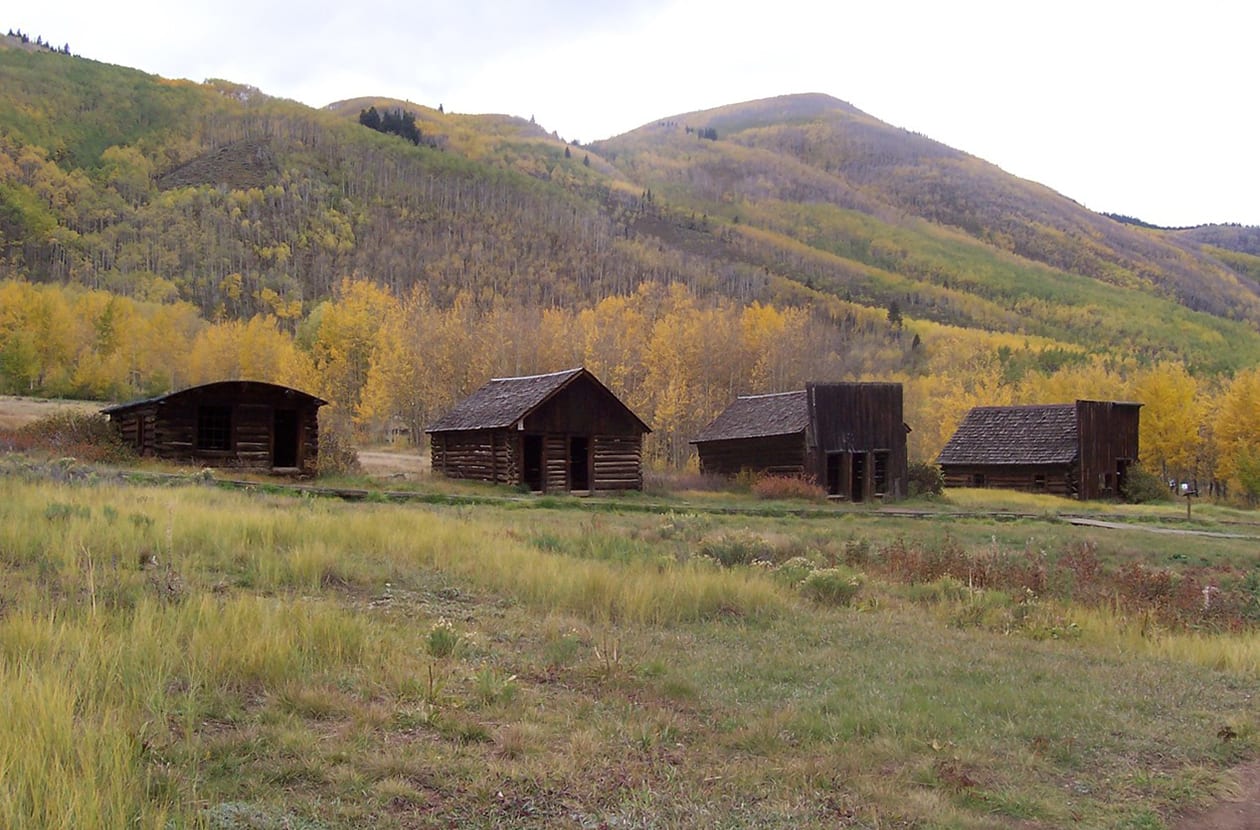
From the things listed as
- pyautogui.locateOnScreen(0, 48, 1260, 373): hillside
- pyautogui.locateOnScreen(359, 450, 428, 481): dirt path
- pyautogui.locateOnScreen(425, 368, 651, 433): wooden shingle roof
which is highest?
pyautogui.locateOnScreen(0, 48, 1260, 373): hillside

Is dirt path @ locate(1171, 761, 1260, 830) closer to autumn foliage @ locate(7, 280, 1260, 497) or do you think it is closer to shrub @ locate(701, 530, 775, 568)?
shrub @ locate(701, 530, 775, 568)

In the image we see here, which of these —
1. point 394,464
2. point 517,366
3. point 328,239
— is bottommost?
point 394,464

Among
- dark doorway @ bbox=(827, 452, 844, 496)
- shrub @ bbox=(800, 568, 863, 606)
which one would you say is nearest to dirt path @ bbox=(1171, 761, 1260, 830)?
shrub @ bbox=(800, 568, 863, 606)

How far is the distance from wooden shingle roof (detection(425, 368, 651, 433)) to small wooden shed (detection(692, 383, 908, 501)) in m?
7.72

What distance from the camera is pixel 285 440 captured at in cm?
3675

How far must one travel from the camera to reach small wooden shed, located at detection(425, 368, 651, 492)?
1459 inches

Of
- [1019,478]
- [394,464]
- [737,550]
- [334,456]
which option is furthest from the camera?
[1019,478]

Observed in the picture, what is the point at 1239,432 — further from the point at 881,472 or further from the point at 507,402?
the point at 507,402

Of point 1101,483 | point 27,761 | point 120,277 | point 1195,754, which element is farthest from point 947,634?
point 120,277

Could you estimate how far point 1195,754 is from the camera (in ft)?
23.5

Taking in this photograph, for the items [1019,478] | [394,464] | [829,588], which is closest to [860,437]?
[1019,478]

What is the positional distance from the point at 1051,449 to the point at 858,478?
13.5 meters

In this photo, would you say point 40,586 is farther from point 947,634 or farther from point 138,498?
point 947,634

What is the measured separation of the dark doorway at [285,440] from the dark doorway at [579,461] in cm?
1088
